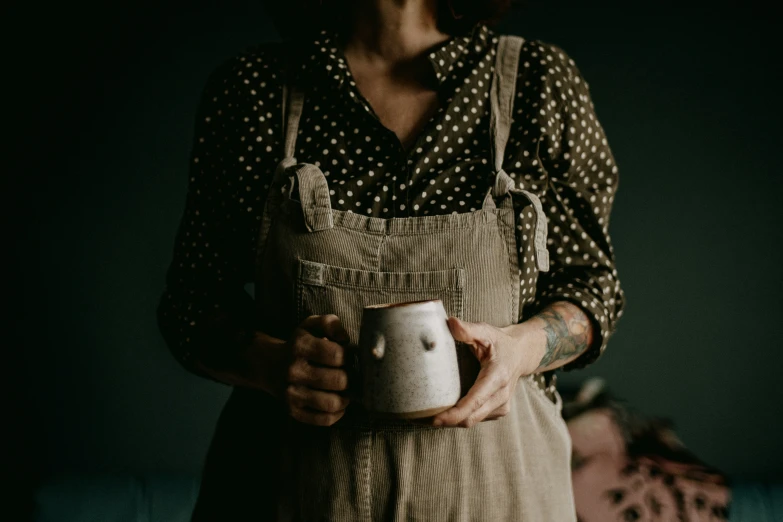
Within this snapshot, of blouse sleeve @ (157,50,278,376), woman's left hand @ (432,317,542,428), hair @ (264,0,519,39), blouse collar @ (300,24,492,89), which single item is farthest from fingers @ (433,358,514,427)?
hair @ (264,0,519,39)

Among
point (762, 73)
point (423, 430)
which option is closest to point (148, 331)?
point (423, 430)

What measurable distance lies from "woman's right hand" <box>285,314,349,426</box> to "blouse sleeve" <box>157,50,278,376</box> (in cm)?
19

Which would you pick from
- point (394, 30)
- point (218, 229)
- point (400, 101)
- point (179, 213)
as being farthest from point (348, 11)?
point (179, 213)

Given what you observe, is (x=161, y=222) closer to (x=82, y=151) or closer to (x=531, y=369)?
(x=82, y=151)

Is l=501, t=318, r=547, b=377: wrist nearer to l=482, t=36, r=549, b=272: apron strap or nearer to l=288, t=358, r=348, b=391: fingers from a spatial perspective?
l=482, t=36, r=549, b=272: apron strap

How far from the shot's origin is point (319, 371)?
0.71m

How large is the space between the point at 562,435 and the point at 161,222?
144 centimetres

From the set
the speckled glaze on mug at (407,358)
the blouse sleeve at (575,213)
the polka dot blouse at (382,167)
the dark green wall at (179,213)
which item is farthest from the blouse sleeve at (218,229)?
the dark green wall at (179,213)

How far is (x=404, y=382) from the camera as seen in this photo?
62 centimetres

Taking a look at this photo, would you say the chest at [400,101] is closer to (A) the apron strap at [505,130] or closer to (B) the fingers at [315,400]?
(A) the apron strap at [505,130]

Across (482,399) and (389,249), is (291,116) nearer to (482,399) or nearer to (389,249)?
(389,249)

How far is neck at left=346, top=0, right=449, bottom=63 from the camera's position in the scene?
3.20 feet

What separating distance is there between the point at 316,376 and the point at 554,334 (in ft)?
1.17

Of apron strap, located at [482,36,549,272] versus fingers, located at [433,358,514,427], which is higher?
apron strap, located at [482,36,549,272]
